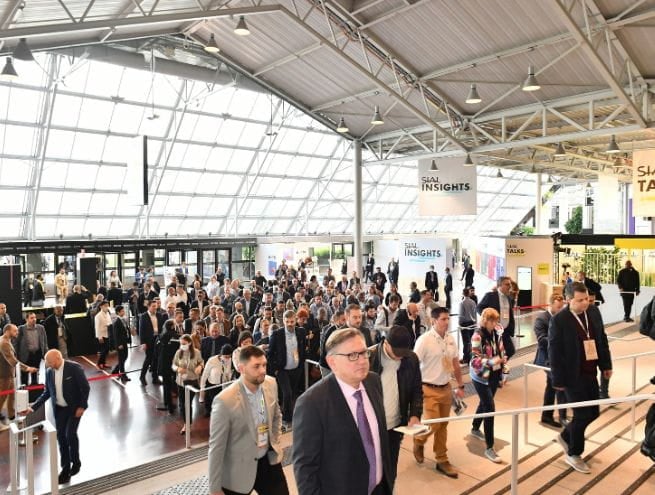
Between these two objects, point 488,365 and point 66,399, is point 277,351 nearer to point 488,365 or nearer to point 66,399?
point 66,399

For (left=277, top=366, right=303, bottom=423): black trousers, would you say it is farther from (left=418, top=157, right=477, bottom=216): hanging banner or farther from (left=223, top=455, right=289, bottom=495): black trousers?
(left=418, top=157, right=477, bottom=216): hanging banner

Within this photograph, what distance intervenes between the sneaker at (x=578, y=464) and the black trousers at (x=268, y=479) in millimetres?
2878

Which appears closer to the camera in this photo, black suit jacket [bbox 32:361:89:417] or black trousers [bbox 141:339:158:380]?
black suit jacket [bbox 32:361:89:417]

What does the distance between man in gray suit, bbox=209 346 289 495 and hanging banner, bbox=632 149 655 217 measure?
11.8m

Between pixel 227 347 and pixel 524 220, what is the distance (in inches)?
1832

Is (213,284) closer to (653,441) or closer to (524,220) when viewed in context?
(653,441)

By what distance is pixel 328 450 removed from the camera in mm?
2377

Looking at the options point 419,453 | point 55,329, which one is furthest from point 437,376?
point 55,329

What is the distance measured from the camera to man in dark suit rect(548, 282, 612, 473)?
15.6 feet

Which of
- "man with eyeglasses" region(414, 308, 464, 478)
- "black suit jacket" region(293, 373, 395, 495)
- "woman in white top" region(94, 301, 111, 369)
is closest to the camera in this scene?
"black suit jacket" region(293, 373, 395, 495)

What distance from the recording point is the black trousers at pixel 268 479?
347 centimetres

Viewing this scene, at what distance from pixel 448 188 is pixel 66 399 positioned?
1432cm

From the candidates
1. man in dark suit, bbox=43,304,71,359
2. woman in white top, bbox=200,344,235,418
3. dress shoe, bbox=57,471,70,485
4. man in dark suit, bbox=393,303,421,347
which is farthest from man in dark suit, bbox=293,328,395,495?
man in dark suit, bbox=43,304,71,359

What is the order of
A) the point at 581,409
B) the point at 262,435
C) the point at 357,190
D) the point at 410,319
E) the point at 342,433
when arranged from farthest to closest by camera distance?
the point at 357,190, the point at 410,319, the point at 581,409, the point at 262,435, the point at 342,433
